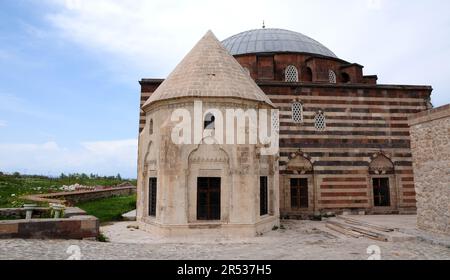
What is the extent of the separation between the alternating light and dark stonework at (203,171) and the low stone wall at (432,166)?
5482 mm

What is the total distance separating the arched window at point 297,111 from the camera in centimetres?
1716

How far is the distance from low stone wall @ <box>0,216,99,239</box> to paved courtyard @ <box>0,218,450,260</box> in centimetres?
29

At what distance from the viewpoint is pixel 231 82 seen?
12.6m

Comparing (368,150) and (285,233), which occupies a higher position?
(368,150)

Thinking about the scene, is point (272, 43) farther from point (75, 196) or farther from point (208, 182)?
point (75, 196)

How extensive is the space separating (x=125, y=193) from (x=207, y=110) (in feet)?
74.6

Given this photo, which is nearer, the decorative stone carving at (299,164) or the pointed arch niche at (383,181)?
the decorative stone carving at (299,164)

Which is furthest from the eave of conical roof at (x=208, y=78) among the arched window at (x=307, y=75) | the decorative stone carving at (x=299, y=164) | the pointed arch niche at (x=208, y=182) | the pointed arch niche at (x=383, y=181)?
the pointed arch niche at (x=383, y=181)

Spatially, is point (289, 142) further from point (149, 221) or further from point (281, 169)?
point (149, 221)

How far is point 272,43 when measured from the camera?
69.3 ft

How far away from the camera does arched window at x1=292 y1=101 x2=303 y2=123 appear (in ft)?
56.3

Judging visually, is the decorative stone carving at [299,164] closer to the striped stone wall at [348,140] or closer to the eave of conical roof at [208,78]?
the striped stone wall at [348,140]
